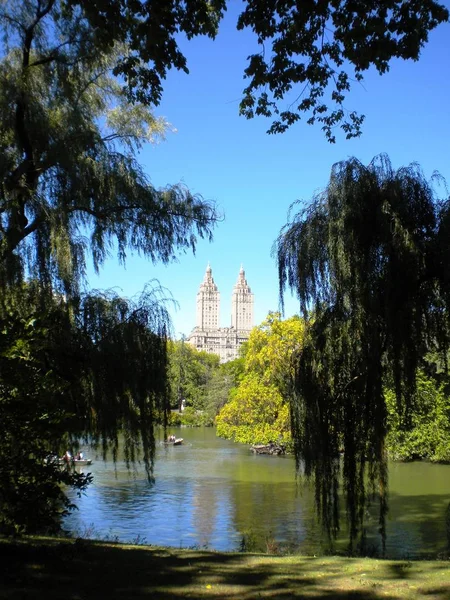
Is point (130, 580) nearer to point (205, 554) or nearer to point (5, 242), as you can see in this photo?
point (205, 554)

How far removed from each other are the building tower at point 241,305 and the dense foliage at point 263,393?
116 metres

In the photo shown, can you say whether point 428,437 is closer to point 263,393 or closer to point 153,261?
point 263,393

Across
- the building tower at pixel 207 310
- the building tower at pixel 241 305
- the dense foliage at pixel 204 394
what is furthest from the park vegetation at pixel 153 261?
the building tower at pixel 241 305

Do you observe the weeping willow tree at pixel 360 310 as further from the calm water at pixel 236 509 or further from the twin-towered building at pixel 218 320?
the twin-towered building at pixel 218 320

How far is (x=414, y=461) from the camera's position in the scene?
2734 centimetres

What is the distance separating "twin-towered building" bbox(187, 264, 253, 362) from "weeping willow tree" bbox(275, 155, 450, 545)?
4701 inches

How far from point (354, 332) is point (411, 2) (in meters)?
4.65

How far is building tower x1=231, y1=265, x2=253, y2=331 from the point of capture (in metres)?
149

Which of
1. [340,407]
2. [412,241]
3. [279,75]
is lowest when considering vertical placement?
[340,407]

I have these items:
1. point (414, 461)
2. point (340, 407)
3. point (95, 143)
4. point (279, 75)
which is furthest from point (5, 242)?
point (414, 461)

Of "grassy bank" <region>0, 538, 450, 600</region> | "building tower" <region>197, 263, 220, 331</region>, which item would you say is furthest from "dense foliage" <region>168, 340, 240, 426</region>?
"building tower" <region>197, 263, 220, 331</region>

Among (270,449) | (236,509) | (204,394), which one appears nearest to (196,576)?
(236,509)

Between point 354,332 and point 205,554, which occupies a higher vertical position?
point 354,332

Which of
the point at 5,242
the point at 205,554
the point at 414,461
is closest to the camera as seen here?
the point at 205,554
